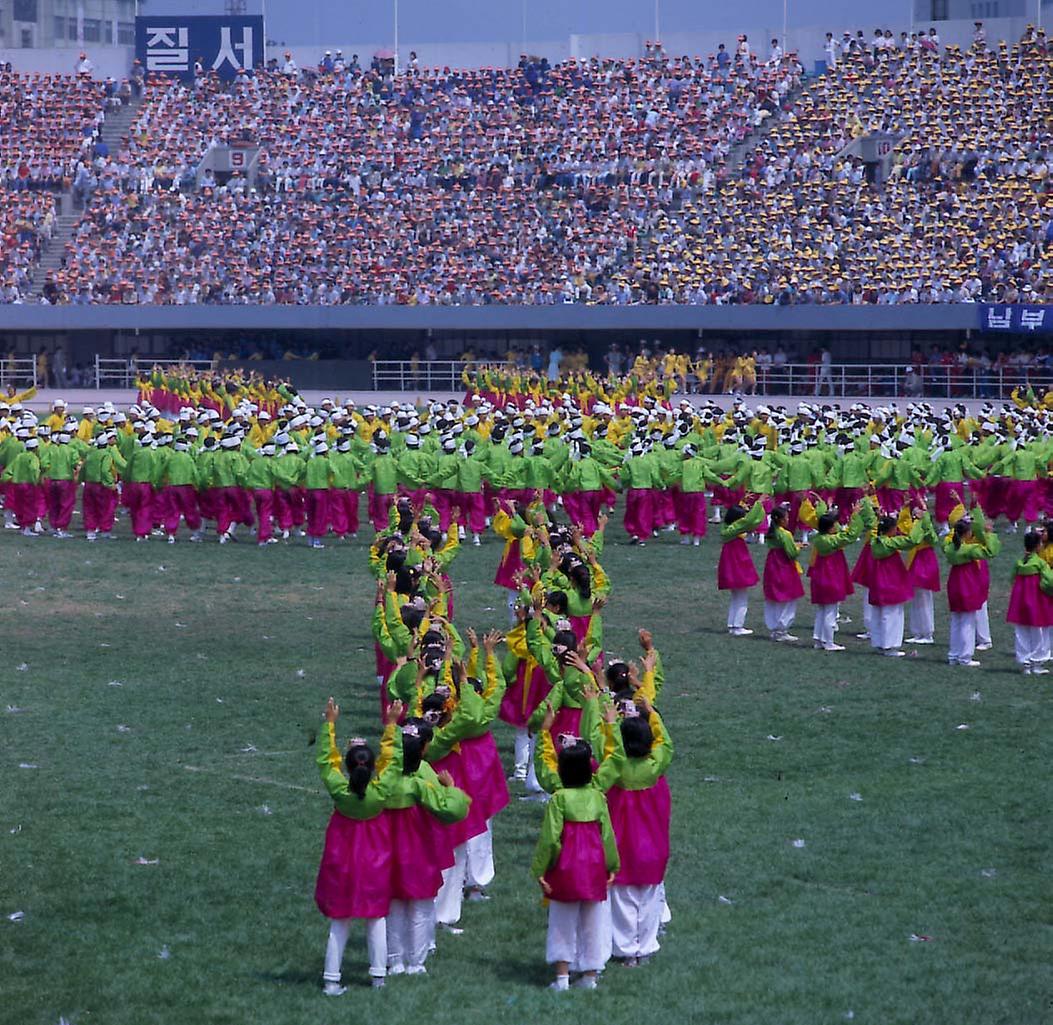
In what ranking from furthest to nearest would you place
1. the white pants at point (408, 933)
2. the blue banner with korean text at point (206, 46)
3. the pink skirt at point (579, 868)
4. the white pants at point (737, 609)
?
the blue banner with korean text at point (206, 46), the white pants at point (737, 609), the white pants at point (408, 933), the pink skirt at point (579, 868)

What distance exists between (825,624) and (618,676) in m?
8.25

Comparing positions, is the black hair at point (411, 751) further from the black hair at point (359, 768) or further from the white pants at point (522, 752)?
the white pants at point (522, 752)

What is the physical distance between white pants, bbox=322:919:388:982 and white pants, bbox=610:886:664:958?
1.18 meters

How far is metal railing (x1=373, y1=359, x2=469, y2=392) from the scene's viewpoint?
49.1 m

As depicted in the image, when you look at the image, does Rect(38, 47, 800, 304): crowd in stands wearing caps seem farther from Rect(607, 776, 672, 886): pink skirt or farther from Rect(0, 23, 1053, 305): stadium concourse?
Rect(607, 776, 672, 886): pink skirt

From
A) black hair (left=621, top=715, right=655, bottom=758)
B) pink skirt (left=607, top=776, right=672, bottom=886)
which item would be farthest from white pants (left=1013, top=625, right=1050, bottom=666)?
black hair (left=621, top=715, right=655, bottom=758)

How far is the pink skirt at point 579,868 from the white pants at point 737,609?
10.3 metres

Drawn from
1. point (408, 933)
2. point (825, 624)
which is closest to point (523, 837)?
point (408, 933)

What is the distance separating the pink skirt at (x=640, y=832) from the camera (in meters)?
9.45

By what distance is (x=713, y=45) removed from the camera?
5775 centimetres

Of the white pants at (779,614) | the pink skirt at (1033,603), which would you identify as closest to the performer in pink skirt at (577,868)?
the pink skirt at (1033,603)

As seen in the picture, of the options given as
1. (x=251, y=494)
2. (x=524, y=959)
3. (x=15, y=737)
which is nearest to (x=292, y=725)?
(x=15, y=737)

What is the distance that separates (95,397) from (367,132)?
1335cm

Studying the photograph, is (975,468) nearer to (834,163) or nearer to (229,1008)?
(229,1008)
